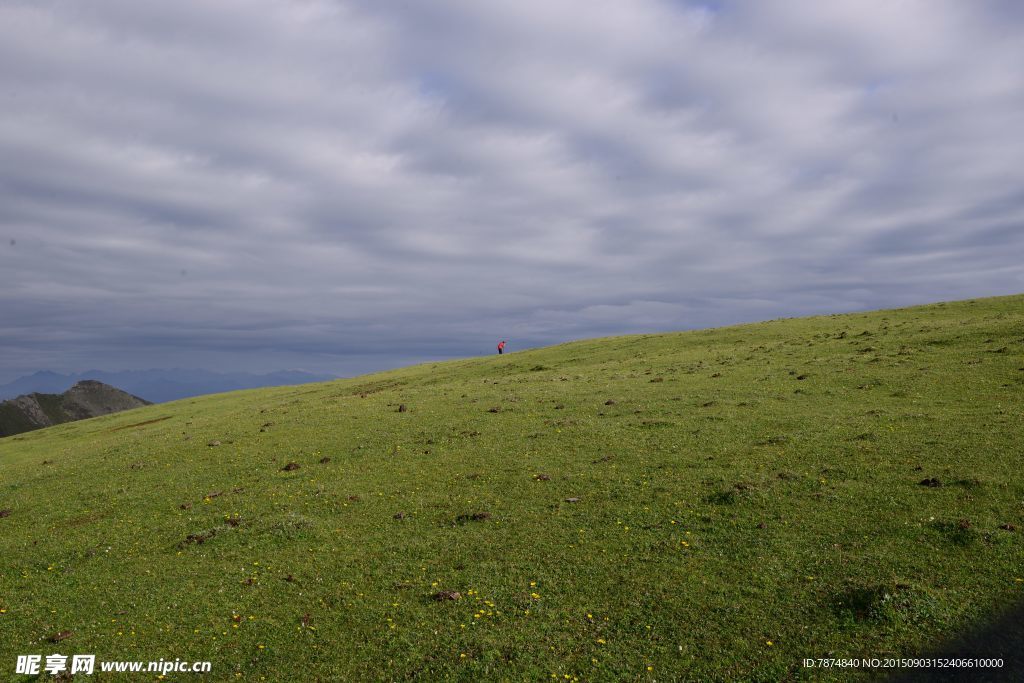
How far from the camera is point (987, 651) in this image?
412 inches

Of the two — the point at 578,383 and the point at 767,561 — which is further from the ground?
the point at 578,383

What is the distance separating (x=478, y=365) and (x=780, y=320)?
1396 inches

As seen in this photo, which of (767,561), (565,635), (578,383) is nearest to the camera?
(565,635)

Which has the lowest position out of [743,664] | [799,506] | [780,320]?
[743,664]

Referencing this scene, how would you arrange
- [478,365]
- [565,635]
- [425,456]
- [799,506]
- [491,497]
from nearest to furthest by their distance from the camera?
1. [565,635]
2. [799,506]
3. [491,497]
4. [425,456]
5. [478,365]

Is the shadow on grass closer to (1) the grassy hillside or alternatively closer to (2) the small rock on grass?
(1) the grassy hillside

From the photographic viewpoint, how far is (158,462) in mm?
28188

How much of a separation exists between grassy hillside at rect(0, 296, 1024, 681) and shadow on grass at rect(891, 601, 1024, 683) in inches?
14.2

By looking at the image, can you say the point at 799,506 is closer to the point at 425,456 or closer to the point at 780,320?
the point at 425,456

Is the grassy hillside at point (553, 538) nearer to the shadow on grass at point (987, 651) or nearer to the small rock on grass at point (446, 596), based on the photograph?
the small rock on grass at point (446, 596)

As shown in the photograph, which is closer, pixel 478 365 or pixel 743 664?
pixel 743 664

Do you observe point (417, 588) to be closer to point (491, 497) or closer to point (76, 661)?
point (491, 497)

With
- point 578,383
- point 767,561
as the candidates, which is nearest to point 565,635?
point 767,561

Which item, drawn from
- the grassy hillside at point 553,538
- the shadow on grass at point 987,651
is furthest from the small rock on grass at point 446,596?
the shadow on grass at point 987,651
